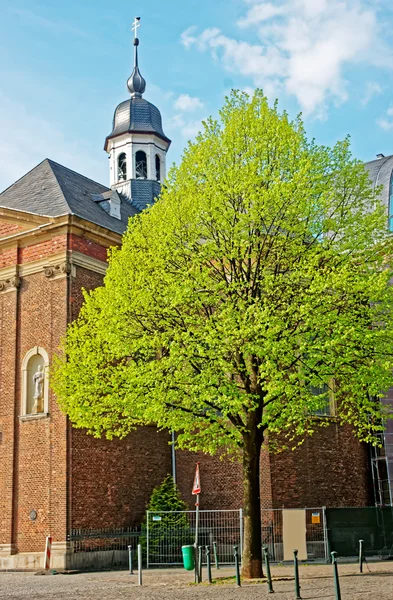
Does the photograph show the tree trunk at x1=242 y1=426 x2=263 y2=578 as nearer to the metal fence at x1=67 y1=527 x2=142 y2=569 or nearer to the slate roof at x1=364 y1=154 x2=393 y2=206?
the metal fence at x1=67 y1=527 x2=142 y2=569

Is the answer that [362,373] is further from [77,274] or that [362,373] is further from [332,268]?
[77,274]

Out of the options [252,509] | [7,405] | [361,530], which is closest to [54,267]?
[7,405]

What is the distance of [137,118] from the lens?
38.7 metres

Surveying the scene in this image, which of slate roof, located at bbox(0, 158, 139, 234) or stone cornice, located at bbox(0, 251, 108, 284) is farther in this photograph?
slate roof, located at bbox(0, 158, 139, 234)

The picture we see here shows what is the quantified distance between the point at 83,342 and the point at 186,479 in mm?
8758

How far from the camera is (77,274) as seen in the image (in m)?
24.6

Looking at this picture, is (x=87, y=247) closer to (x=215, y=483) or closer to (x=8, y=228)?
(x=8, y=228)

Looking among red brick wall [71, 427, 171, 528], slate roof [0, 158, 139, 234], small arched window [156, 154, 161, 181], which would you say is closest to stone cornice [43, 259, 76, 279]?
slate roof [0, 158, 139, 234]

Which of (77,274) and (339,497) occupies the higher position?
(77,274)

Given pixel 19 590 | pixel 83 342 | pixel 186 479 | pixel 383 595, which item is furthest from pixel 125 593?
pixel 186 479

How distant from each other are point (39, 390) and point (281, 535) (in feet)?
30.0

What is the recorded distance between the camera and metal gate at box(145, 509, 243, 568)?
22297 millimetres

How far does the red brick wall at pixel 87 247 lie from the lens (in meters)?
24.6

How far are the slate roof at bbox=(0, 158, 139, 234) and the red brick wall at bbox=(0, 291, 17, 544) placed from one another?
3.54 m
